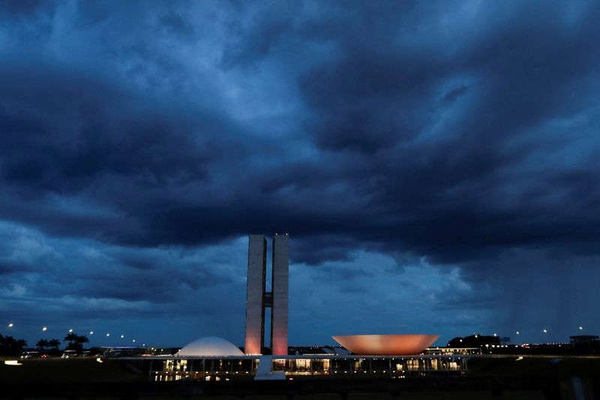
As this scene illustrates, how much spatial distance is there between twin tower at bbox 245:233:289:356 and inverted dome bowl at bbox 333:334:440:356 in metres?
36.1

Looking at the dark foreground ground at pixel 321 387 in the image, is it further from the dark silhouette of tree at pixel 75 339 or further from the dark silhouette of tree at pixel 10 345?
the dark silhouette of tree at pixel 75 339

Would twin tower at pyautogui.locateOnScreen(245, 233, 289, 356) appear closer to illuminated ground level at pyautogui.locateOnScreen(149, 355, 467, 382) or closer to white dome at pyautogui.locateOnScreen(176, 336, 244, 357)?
white dome at pyautogui.locateOnScreen(176, 336, 244, 357)

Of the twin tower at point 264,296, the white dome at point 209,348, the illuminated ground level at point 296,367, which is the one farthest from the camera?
the twin tower at point 264,296

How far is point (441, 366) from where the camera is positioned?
102000mm

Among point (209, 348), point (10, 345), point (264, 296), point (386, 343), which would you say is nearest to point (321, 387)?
point (386, 343)

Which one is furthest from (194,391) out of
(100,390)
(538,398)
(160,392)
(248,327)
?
(248,327)

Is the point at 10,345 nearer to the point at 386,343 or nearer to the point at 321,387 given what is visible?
the point at 386,343

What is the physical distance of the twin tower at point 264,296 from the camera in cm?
12500

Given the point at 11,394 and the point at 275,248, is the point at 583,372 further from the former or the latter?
the point at 275,248

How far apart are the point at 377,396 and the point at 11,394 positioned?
30359 millimetres

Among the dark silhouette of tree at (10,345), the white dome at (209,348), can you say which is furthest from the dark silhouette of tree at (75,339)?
the white dome at (209,348)

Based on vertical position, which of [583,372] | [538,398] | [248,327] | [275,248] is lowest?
[538,398]

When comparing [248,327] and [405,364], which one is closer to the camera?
[405,364]

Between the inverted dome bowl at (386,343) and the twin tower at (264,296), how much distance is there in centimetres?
3612
